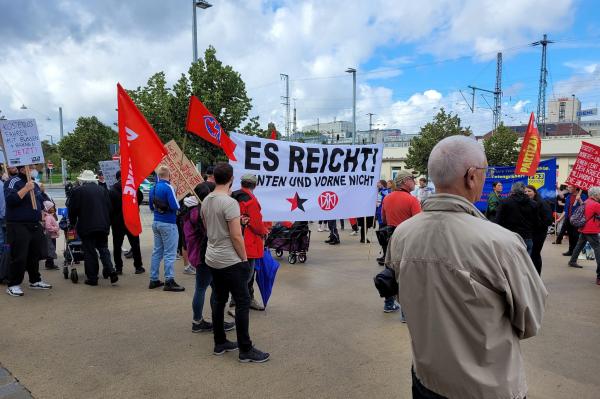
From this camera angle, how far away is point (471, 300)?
5.52 ft

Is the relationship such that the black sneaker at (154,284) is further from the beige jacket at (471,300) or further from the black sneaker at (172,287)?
the beige jacket at (471,300)

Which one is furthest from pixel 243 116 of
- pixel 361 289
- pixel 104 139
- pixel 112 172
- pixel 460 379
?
pixel 104 139

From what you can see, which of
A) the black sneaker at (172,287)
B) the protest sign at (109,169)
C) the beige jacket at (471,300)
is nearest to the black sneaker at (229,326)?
the black sneaker at (172,287)

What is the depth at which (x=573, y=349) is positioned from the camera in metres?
4.56

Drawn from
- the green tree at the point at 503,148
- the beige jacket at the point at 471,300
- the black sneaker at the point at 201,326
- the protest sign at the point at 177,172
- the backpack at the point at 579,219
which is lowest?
the black sneaker at the point at 201,326

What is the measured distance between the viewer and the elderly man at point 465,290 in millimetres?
1668

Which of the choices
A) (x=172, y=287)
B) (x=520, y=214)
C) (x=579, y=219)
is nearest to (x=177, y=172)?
(x=172, y=287)

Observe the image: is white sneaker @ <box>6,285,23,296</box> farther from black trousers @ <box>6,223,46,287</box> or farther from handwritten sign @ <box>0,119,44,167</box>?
handwritten sign @ <box>0,119,44,167</box>

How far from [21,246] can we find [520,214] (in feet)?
24.2

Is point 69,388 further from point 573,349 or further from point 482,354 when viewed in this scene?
point 573,349

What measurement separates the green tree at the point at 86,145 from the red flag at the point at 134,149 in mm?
32892

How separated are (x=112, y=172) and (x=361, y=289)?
6543 mm

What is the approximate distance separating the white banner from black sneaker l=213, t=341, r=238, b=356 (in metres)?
Answer: 2.70

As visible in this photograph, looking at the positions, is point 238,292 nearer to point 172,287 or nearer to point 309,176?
point 172,287
